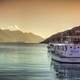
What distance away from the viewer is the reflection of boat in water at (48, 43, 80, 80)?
295 inches

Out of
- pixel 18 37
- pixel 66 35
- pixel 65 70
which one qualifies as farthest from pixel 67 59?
pixel 18 37

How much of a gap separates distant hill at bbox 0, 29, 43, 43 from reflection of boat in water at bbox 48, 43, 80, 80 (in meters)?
0.44

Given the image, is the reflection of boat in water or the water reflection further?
the reflection of boat in water

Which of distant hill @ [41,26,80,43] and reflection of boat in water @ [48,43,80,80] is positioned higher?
distant hill @ [41,26,80,43]

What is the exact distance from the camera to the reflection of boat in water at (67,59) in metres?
7.50

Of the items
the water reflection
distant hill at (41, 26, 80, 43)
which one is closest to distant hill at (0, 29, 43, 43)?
distant hill at (41, 26, 80, 43)

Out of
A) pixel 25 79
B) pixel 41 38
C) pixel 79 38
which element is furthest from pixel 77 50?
pixel 25 79

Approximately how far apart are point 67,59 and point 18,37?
1.78m

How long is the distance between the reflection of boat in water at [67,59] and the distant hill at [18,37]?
44 centimetres

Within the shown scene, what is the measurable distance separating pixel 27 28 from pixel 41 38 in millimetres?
414

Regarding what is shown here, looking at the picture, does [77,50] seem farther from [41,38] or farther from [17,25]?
[17,25]

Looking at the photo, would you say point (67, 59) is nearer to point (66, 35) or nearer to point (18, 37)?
point (66, 35)

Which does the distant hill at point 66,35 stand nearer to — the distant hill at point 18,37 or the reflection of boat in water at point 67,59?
the reflection of boat in water at point 67,59

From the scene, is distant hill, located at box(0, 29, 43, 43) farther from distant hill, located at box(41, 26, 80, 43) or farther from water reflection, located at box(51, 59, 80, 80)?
water reflection, located at box(51, 59, 80, 80)
